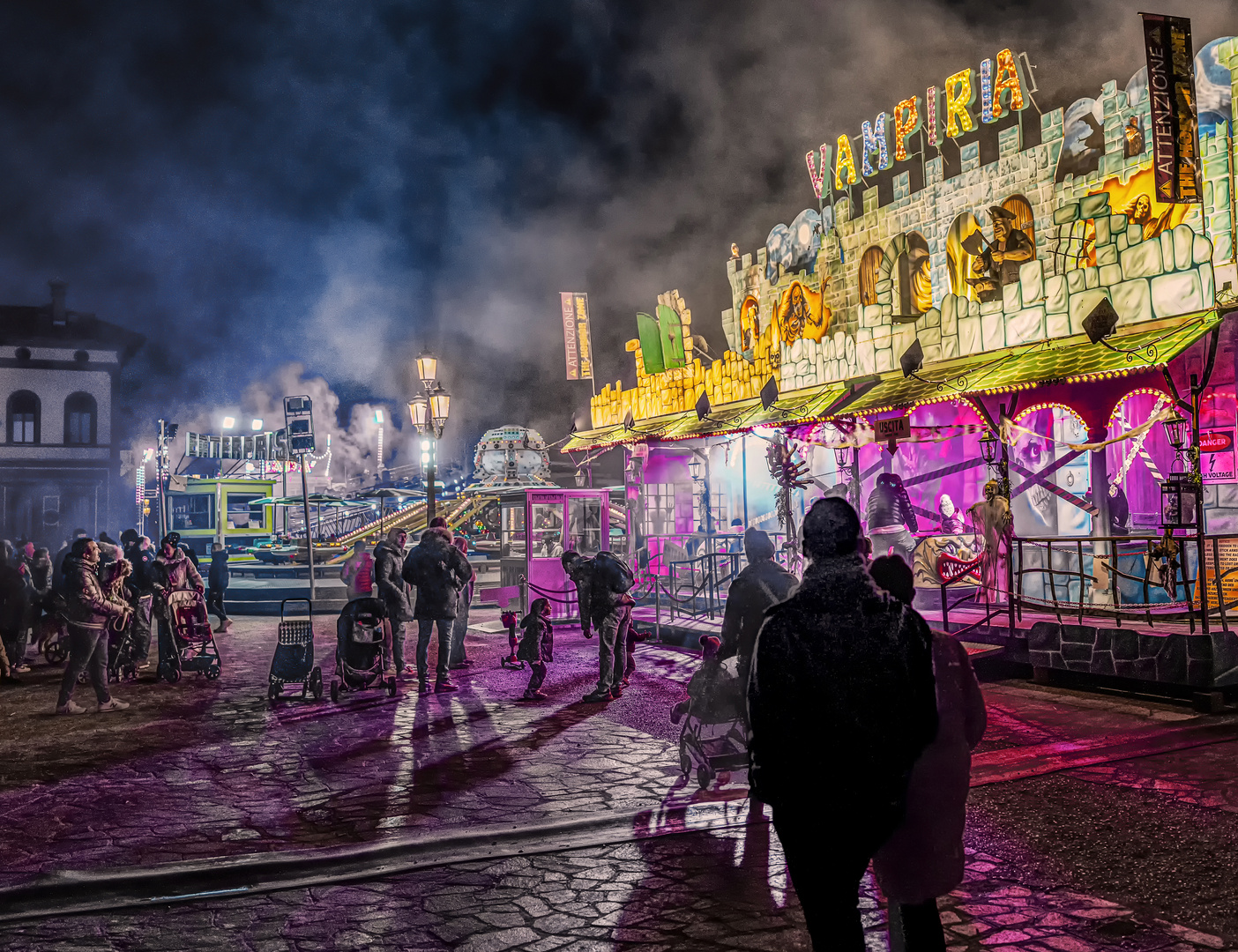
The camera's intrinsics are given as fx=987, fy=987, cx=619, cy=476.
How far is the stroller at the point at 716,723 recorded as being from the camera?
6.47 m

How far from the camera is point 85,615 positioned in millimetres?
10070

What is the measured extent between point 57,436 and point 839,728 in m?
52.1

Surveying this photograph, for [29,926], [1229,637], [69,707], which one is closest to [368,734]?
[69,707]

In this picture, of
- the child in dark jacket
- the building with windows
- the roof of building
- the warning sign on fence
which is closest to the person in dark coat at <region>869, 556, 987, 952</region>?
the child in dark jacket

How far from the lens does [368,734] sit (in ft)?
30.2

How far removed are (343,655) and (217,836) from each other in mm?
4963

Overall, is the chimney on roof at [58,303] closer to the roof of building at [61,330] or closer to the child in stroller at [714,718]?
the roof of building at [61,330]

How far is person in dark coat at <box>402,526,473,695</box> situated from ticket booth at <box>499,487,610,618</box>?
698cm

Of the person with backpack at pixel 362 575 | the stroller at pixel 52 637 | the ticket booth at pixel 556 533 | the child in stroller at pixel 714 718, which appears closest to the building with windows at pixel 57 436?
the stroller at pixel 52 637

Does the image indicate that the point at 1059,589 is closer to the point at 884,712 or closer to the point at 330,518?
the point at 884,712

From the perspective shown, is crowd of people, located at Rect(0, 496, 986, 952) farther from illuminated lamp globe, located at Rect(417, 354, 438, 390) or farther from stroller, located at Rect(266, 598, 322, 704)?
illuminated lamp globe, located at Rect(417, 354, 438, 390)

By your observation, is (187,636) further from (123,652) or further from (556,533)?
(556,533)

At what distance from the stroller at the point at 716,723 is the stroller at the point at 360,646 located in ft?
16.9

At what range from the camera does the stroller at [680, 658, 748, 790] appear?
6469 millimetres
